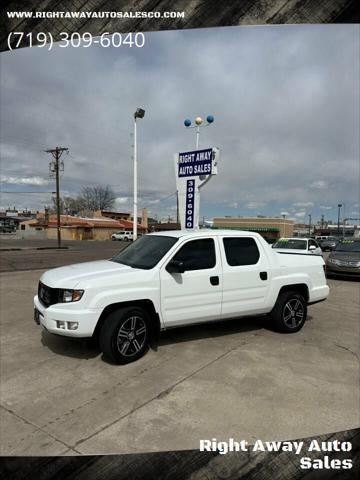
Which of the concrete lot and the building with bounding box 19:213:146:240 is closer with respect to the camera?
the concrete lot

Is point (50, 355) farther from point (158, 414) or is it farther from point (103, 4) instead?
point (103, 4)

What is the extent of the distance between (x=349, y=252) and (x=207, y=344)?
1064cm

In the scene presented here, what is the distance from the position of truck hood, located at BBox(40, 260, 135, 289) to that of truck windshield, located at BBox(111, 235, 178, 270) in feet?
0.62

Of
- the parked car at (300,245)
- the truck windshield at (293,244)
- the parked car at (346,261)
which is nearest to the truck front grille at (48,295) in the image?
the parked car at (346,261)

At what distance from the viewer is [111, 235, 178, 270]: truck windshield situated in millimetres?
5117

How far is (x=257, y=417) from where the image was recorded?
3.30 metres

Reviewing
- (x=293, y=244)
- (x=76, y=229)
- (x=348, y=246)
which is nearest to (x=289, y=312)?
(x=348, y=246)

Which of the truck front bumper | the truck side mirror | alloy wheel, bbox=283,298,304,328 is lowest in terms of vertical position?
alloy wheel, bbox=283,298,304,328

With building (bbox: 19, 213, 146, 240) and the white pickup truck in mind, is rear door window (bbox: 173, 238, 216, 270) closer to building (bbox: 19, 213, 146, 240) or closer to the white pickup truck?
the white pickup truck

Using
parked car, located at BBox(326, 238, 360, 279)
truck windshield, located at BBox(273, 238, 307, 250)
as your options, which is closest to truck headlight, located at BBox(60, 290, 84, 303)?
parked car, located at BBox(326, 238, 360, 279)

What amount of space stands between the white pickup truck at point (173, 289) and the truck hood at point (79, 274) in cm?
1

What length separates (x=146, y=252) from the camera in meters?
5.43

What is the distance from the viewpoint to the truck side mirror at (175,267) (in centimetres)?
478

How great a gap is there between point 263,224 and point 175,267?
8179 centimetres
